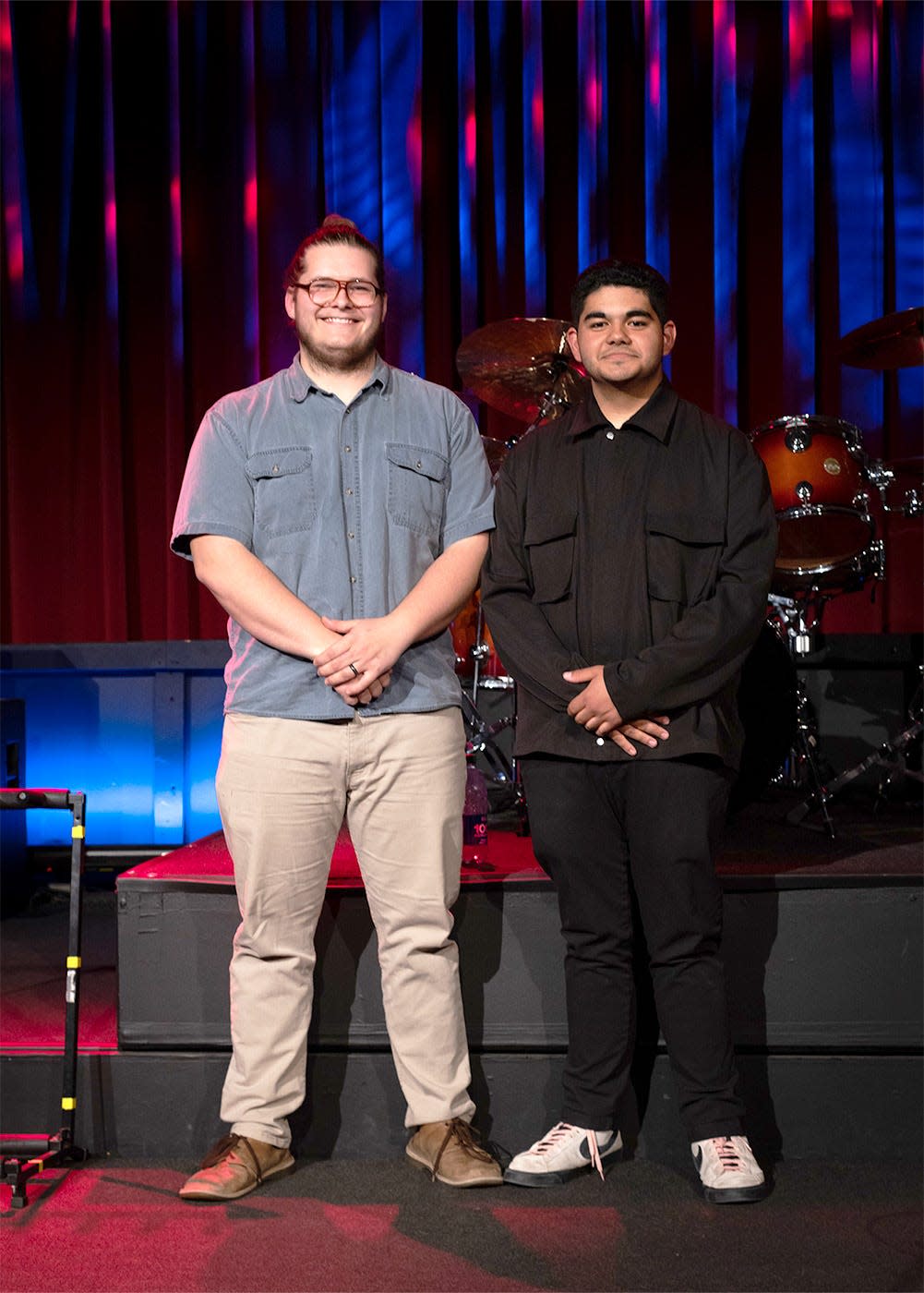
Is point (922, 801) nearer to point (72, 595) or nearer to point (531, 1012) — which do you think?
point (531, 1012)

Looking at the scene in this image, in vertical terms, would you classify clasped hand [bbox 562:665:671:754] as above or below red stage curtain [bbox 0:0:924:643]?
below

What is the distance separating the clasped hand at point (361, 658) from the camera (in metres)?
2.28

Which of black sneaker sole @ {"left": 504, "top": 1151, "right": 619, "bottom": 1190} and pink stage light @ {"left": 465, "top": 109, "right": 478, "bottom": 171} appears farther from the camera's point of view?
pink stage light @ {"left": 465, "top": 109, "right": 478, "bottom": 171}

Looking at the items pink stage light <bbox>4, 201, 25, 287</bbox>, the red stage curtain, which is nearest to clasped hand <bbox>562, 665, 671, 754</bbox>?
the red stage curtain

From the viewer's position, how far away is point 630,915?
240cm

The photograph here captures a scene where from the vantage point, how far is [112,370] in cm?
486

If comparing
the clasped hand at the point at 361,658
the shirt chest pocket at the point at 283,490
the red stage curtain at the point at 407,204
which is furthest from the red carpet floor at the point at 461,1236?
the red stage curtain at the point at 407,204

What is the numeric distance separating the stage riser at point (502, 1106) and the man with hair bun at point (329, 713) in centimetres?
17

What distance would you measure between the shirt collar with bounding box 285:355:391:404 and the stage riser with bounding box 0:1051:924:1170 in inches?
51.6

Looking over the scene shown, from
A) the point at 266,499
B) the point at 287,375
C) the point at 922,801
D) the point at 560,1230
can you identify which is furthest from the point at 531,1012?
the point at 922,801

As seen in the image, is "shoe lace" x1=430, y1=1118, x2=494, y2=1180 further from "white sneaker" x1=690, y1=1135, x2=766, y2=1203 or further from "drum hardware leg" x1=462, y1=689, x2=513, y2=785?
"drum hardware leg" x1=462, y1=689, x2=513, y2=785

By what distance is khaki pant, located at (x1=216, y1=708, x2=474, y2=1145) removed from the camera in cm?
236

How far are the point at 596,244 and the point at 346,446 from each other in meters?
2.68

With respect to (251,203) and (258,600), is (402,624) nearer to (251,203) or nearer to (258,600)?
(258,600)
